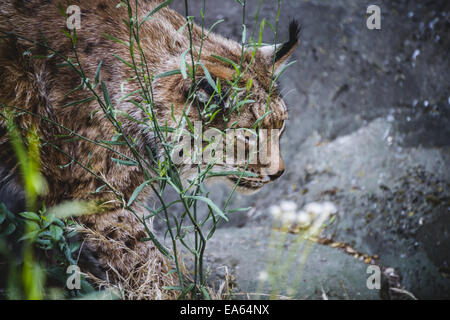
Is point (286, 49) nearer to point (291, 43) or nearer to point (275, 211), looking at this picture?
point (291, 43)

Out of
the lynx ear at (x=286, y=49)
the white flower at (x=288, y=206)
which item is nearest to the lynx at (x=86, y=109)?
the lynx ear at (x=286, y=49)

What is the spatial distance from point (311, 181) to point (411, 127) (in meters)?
0.94

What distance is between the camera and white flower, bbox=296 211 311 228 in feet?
10.4

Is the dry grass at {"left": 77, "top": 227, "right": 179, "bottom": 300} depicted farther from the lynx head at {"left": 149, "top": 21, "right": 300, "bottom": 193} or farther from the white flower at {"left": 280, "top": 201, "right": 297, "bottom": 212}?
the white flower at {"left": 280, "top": 201, "right": 297, "bottom": 212}

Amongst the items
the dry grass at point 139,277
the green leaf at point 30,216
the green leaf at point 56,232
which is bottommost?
the dry grass at point 139,277

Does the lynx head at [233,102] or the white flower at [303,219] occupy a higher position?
the lynx head at [233,102]

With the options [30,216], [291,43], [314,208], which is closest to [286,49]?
[291,43]

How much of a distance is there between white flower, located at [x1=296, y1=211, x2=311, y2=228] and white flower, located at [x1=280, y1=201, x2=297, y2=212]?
95 mm

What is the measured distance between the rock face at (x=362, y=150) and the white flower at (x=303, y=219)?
4.9 inches

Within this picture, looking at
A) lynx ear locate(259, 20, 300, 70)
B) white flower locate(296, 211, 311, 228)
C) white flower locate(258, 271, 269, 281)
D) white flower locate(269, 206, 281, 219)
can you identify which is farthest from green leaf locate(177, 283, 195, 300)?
white flower locate(269, 206, 281, 219)

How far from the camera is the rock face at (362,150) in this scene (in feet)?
7.72

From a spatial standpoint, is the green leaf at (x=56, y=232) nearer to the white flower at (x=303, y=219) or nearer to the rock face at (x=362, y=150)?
the rock face at (x=362, y=150)
